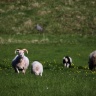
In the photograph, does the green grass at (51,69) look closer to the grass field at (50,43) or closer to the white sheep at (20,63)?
the grass field at (50,43)

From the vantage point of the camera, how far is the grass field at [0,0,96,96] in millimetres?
16578

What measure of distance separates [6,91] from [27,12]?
164 feet

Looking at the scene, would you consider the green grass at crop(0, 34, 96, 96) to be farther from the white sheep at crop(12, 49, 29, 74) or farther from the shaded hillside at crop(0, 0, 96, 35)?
the shaded hillside at crop(0, 0, 96, 35)

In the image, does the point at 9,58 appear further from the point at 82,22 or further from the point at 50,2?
the point at 50,2

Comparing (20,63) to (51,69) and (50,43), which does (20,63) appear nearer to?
(51,69)

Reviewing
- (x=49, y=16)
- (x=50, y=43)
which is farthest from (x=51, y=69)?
(x=49, y=16)

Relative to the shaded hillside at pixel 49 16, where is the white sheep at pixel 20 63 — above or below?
above

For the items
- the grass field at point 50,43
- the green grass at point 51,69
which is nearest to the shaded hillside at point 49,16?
the grass field at point 50,43

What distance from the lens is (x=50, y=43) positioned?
46.9 metres

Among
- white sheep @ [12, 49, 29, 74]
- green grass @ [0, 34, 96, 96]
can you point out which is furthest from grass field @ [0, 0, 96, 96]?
white sheep @ [12, 49, 29, 74]

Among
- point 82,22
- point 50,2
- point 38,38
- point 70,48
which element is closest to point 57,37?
point 38,38

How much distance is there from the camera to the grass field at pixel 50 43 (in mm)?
16578

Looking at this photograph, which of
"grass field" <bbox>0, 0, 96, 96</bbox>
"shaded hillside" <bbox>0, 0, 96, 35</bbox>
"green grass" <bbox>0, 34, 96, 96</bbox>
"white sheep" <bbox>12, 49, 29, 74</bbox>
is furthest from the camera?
"shaded hillside" <bbox>0, 0, 96, 35</bbox>

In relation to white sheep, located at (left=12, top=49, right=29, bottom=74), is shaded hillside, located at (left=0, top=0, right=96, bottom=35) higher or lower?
lower
